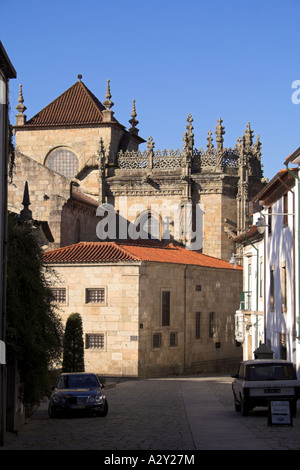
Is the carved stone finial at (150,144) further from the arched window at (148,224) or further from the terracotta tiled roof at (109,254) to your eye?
the terracotta tiled roof at (109,254)

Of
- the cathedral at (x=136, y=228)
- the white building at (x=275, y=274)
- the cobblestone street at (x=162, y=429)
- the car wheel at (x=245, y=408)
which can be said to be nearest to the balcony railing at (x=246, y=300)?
the white building at (x=275, y=274)

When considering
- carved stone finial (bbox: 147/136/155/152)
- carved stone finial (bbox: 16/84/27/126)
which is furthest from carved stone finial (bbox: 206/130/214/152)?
carved stone finial (bbox: 16/84/27/126)

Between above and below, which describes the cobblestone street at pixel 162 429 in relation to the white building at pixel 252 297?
below

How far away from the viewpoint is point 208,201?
5481 cm

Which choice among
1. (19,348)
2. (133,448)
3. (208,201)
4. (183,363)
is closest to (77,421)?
(19,348)

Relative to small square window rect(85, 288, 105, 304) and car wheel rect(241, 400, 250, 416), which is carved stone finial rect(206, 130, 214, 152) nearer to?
small square window rect(85, 288, 105, 304)

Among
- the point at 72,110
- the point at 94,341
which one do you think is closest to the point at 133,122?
the point at 72,110

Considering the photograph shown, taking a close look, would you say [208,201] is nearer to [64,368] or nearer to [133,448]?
[64,368]

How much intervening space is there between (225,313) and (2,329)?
108 feet

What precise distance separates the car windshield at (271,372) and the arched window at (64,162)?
4021cm

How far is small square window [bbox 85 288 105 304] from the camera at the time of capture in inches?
1601

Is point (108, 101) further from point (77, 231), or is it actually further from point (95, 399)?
point (95, 399)

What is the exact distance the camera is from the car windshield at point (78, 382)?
23516 millimetres

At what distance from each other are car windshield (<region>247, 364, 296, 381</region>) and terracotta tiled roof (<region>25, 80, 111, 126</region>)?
132 feet
